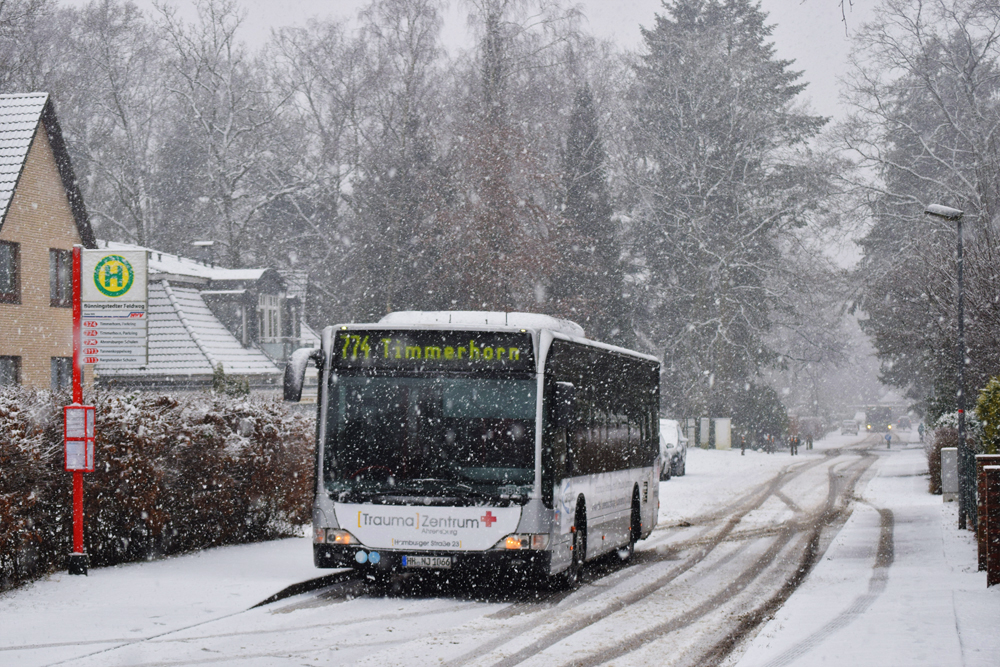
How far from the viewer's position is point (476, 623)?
37.8 feet

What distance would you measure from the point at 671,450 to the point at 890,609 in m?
27.3

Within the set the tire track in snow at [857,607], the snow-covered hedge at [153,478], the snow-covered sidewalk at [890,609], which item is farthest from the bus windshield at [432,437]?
the tire track in snow at [857,607]

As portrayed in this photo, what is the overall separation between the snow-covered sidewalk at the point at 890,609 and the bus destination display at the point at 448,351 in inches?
139

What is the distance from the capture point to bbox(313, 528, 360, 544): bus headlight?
42.9ft

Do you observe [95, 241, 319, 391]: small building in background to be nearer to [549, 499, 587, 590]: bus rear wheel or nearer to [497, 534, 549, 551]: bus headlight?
[549, 499, 587, 590]: bus rear wheel

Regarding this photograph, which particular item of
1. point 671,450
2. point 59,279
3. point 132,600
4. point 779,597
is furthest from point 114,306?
point 671,450

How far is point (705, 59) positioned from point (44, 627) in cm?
5059

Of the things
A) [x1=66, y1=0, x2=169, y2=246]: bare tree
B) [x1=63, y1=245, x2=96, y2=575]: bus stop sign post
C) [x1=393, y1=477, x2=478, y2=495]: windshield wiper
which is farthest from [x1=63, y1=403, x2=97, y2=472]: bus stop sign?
[x1=66, y1=0, x2=169, y2=246]: bare tree

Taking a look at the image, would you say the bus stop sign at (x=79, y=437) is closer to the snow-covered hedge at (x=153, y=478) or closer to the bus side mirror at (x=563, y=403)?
the snow-covered hedge at (x=153, y=478)

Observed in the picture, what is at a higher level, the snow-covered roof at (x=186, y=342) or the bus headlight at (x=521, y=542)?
the snow-covered roof at (x=186, y=342)

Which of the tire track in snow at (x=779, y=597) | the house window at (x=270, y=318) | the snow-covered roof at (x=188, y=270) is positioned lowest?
the tire track in snow at (x=779, y=597)

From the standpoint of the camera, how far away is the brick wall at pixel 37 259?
109 feet

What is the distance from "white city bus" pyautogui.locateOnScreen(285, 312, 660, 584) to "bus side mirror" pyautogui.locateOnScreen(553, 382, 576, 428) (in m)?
0.01

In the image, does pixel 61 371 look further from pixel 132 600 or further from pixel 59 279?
pixel 132 600
